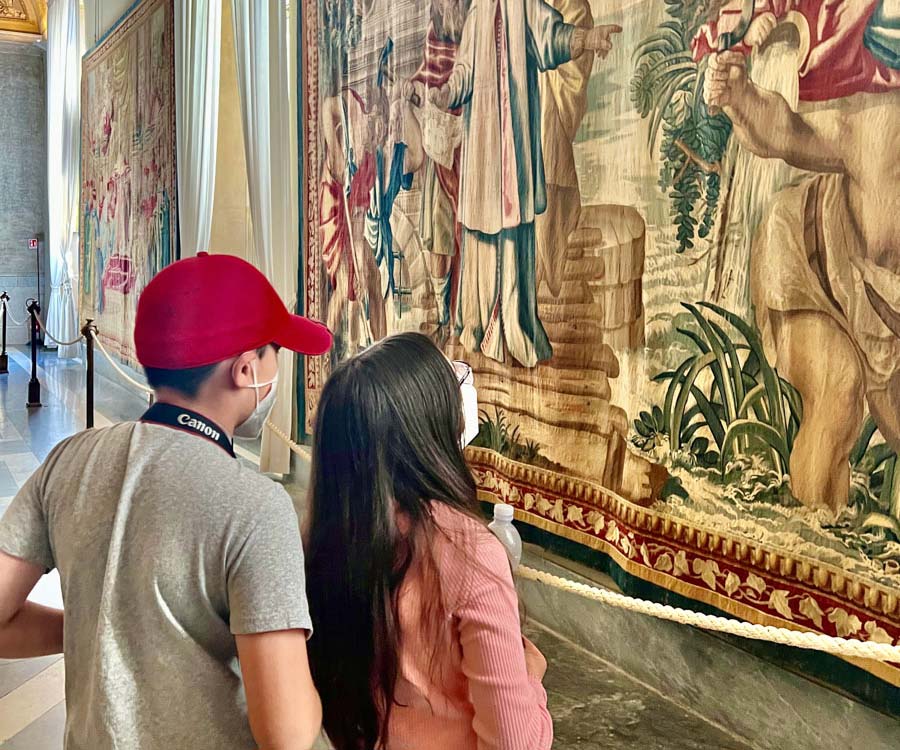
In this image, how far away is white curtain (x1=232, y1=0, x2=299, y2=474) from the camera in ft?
24.2

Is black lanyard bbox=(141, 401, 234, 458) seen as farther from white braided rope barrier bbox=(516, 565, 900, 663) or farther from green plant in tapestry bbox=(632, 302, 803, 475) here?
green plant in tapestry bbox=(632, 302, 803, 475)

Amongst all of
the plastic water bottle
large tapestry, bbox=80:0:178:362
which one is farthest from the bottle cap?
large tapestry, bbox=80:0:178:362

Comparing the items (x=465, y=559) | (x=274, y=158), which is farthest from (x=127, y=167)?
(x=465, y=559)

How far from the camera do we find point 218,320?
63.4 inches

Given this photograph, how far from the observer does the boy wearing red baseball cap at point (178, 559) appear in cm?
142

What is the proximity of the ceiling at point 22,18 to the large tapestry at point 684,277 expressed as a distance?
1919 cm

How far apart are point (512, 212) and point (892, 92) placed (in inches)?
84.0

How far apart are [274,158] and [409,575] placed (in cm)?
632

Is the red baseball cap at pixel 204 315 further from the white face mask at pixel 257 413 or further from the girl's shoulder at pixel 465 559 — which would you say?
the girl's shoulder at pixel 465 559

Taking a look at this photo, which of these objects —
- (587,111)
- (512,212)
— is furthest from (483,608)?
(512,212)

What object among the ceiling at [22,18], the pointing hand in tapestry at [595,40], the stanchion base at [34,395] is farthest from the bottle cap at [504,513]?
the ceiling at [22,18]

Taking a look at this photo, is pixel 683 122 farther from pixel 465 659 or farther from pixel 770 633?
pixel 465 659

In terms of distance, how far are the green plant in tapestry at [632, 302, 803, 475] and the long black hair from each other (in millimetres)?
1661

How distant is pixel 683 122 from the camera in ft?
11.6
